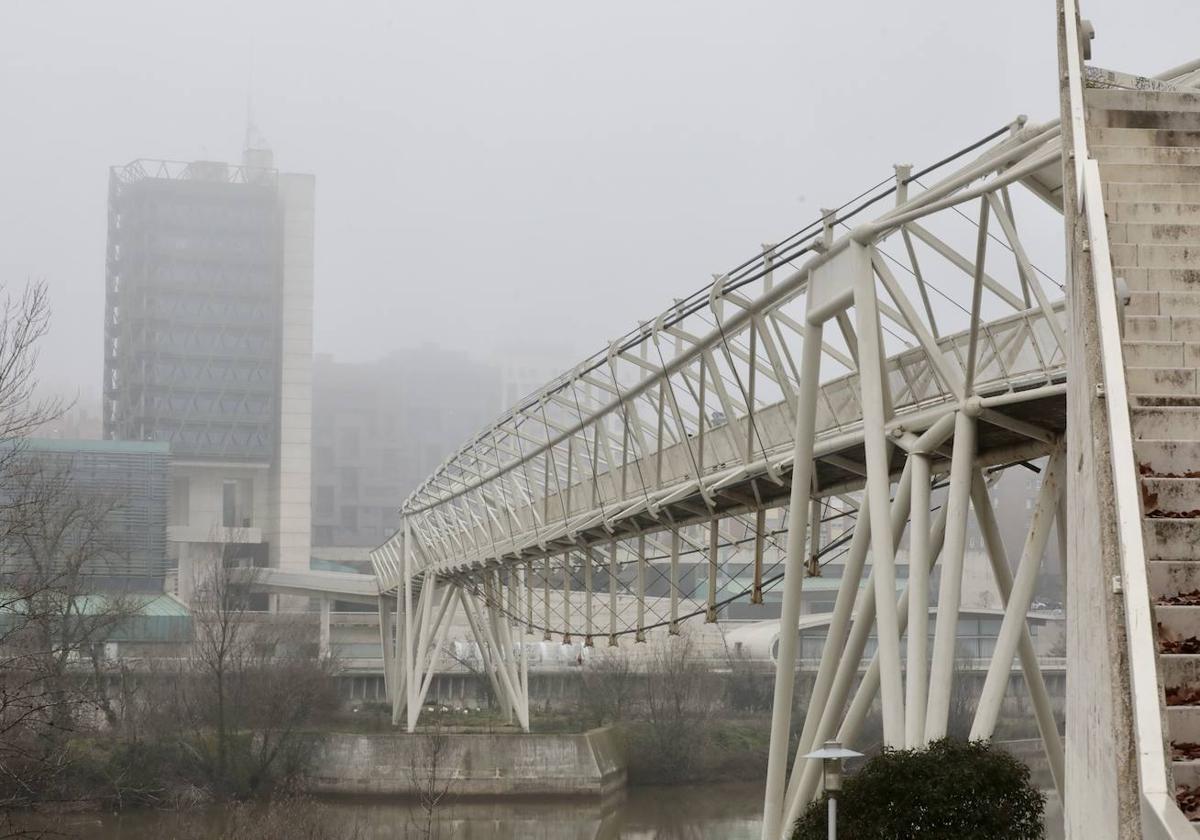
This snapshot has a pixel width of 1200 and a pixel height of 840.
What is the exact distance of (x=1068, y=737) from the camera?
8.96m

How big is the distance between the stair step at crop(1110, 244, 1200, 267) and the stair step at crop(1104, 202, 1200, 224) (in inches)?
19.6

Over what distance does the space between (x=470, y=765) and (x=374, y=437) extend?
310 ft

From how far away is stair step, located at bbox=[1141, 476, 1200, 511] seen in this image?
27.5 ft

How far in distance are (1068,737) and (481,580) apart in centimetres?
4976

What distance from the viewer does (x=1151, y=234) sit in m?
10.8

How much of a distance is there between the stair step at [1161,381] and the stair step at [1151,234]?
1.55 m

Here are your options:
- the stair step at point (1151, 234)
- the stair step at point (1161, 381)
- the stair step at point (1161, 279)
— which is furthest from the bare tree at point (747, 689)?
the stair step at point (1161, 381)

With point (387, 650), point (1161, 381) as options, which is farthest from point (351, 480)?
point (1161, 381)

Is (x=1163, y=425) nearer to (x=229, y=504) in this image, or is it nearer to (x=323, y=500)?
(x=229, y=504)

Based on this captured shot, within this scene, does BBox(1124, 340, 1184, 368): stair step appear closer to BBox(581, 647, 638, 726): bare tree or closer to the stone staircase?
the stone staircase

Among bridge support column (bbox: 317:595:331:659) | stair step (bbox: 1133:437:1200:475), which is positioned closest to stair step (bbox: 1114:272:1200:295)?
stair step (bbox: 1133:437:1200:475)

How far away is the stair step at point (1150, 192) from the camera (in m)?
11.3

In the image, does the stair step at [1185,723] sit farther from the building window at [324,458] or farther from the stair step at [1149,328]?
the building window at [324,458]

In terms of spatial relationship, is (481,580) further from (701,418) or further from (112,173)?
(112,173)
